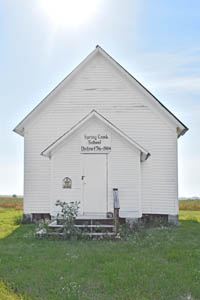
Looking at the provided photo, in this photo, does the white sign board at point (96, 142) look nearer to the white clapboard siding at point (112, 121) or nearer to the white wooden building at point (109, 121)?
the white wooden building at point (109, 121)

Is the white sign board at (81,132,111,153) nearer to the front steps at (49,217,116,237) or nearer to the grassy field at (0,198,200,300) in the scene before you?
the front steps at (49,217,116,237)

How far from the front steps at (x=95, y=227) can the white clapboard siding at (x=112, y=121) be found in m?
3.44

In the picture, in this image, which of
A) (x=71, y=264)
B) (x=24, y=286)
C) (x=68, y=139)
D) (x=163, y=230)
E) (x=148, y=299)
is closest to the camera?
(x=148, y=299)

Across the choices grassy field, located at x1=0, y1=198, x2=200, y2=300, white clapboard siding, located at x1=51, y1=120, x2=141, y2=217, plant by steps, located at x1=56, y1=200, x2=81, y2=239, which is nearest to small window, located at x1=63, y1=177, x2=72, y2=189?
white clapboard siding, located at x1=51, y1=120, x2=141, y2=217

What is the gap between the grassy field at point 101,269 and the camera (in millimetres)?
6883

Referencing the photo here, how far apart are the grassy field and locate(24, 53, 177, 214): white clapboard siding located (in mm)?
5559

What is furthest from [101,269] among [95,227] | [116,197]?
[116,197]

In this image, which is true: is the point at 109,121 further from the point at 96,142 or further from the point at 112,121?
the point at 96,142

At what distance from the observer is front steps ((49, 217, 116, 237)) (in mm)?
12422

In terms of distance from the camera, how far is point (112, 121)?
17.8 metres

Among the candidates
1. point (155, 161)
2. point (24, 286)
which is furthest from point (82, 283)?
point (155, 161)

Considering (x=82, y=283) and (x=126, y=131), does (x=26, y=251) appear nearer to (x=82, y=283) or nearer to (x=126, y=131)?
(x=82, y=283)

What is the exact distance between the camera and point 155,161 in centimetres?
1762

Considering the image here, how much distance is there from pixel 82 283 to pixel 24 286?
1.02m
